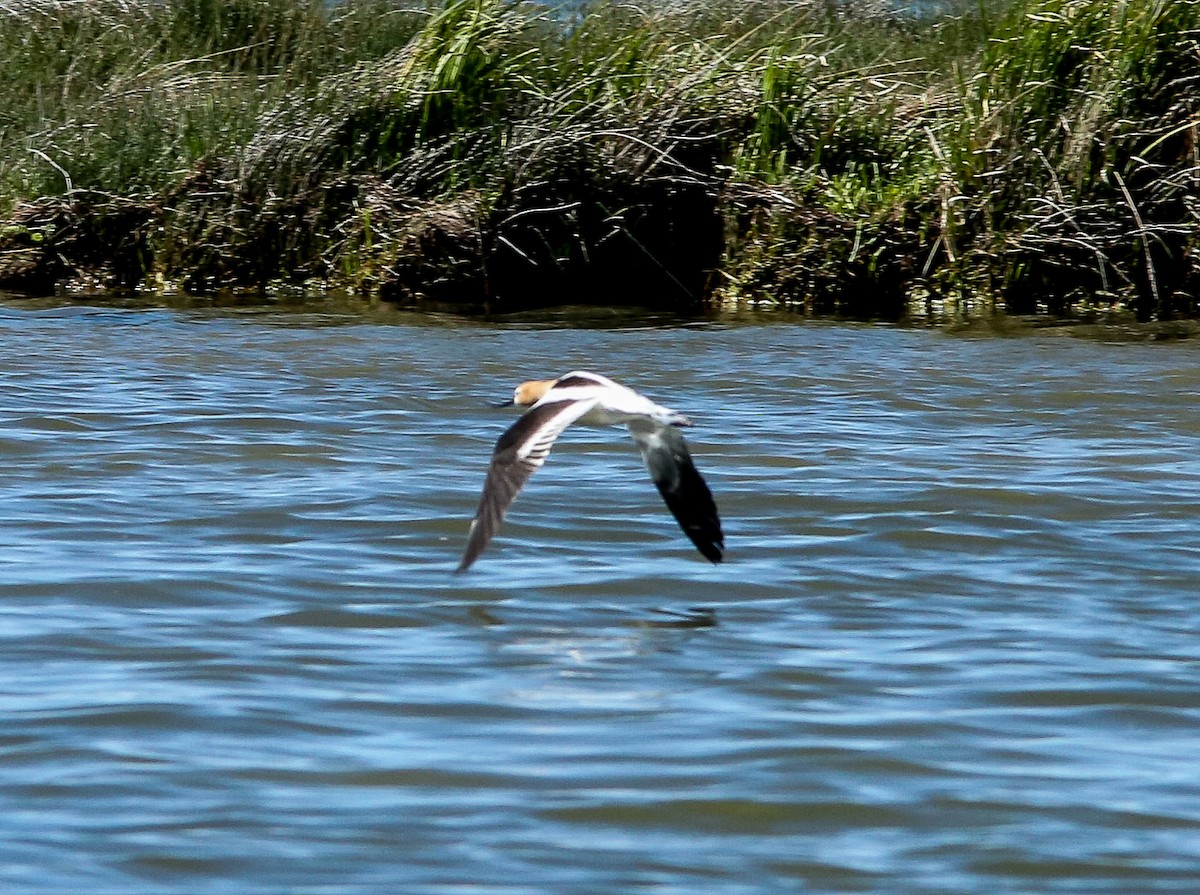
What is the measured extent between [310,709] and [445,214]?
23.7 ft

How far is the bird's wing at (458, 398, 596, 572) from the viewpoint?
4.98 meters

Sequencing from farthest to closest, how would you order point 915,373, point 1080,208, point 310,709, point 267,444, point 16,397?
point 1080,208 → point 915,373 → point 16,397 → point 267,444 → point 310,709

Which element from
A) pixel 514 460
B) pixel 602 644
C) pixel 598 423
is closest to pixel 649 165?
pixel 598 423

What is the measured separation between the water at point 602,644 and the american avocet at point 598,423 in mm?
212

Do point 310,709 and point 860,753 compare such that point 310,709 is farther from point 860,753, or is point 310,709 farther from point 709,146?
point 709,146

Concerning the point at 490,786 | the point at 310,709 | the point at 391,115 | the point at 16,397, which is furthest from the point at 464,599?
the point at 391,115

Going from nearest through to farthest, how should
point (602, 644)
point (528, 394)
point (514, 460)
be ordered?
point (602, 644) < point (514, 460) < point (528, 394)

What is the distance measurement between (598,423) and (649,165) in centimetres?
589

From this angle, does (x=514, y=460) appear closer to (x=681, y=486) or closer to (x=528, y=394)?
(x=681, y=486)

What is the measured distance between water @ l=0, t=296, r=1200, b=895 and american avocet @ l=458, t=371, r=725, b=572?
0.69 feet

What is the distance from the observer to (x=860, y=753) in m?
4.06

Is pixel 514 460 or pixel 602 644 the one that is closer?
pixel 602 644

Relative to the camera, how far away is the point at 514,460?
5109 mm

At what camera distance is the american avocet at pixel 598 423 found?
5.02 meters
